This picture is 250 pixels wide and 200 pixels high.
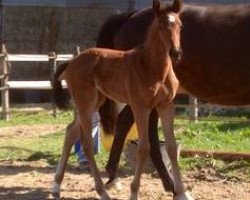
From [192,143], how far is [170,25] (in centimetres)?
412

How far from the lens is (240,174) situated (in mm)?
7246

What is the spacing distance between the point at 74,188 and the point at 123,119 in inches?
33.1

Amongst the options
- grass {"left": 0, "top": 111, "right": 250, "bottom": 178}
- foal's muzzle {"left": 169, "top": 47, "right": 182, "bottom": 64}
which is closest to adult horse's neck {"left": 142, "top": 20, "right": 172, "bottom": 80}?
foal's muzzle {"left": 169, "top": 47, "right": 182, "bottom": 64}

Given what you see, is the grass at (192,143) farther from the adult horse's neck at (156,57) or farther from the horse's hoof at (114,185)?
the adult horse's neck at (156,57)

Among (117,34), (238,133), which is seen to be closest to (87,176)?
(117,34)

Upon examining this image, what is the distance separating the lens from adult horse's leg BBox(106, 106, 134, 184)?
21.8 feet

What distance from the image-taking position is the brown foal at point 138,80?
17.6ft

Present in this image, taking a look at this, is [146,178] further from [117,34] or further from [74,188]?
[117,34]

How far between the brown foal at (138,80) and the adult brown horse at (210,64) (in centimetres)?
67

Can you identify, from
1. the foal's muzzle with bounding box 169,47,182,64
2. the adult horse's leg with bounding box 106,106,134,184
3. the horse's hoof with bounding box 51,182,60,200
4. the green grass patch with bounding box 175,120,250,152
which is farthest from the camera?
the green grass patch with bounding box 175,120,250,152

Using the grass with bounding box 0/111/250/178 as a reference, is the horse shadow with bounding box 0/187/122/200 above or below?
above

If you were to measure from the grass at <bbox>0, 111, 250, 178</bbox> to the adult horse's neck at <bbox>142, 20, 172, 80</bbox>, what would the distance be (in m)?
2.29

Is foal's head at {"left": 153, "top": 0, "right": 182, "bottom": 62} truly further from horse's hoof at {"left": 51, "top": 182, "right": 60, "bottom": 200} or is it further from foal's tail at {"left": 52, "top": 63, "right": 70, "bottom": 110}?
horse's hoof at {"left": 51, "top": 182, "right": 60, "bottom": 200}

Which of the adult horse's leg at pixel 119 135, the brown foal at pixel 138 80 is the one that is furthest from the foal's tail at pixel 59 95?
the adult horse's leg at pixel 119 135
